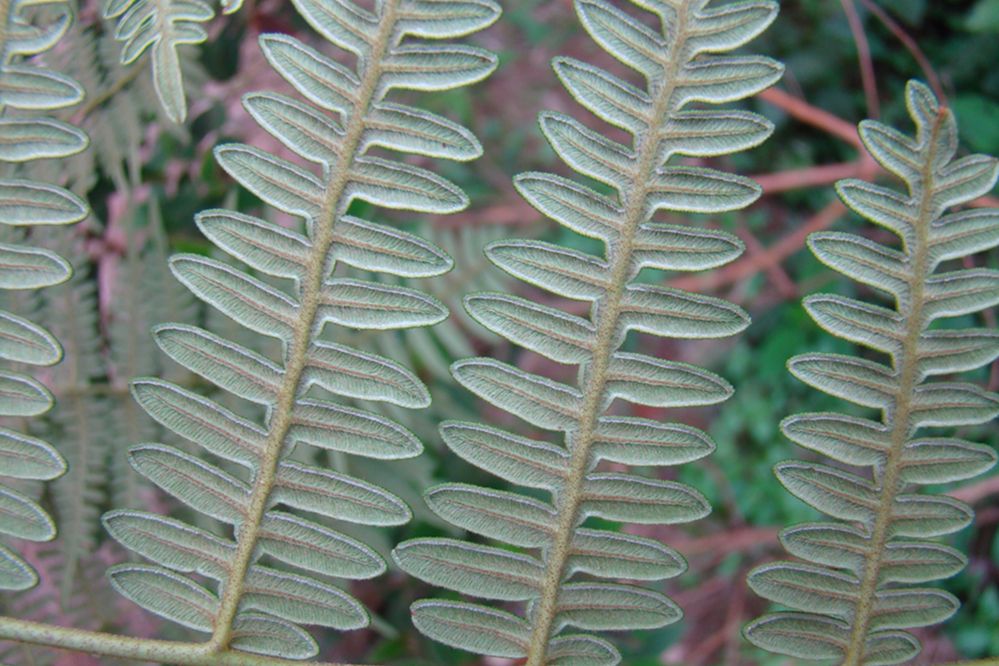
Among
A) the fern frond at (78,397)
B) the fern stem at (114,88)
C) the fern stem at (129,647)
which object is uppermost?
the fern stem at (114,88)

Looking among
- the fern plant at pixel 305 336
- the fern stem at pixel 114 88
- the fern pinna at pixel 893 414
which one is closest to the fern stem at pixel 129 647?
the fern plant at pixel 305 336

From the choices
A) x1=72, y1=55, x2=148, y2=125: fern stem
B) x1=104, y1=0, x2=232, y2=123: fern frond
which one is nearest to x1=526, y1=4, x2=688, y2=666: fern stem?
x1=104, y1=0, x2=232, y2=123: fern frond

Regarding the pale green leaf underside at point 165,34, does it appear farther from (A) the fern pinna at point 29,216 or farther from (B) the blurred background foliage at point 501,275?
(B) the blurred background foliage at point 501,275

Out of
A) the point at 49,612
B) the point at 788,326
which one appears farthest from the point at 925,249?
the point at 788,326

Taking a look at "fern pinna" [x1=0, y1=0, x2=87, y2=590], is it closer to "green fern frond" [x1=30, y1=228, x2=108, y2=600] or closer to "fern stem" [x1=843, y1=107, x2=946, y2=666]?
"green fern frond" [x1=30, y1=228, x2=108, y2=600]

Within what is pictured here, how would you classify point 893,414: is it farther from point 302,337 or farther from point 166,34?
point 166,34

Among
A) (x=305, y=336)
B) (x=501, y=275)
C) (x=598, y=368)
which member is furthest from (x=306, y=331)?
(x=501, y=275)

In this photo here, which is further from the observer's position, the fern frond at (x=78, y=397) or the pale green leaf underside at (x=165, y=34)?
the fern frond at (x=78, y=397)

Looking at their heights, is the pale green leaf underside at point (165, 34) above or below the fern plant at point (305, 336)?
above
